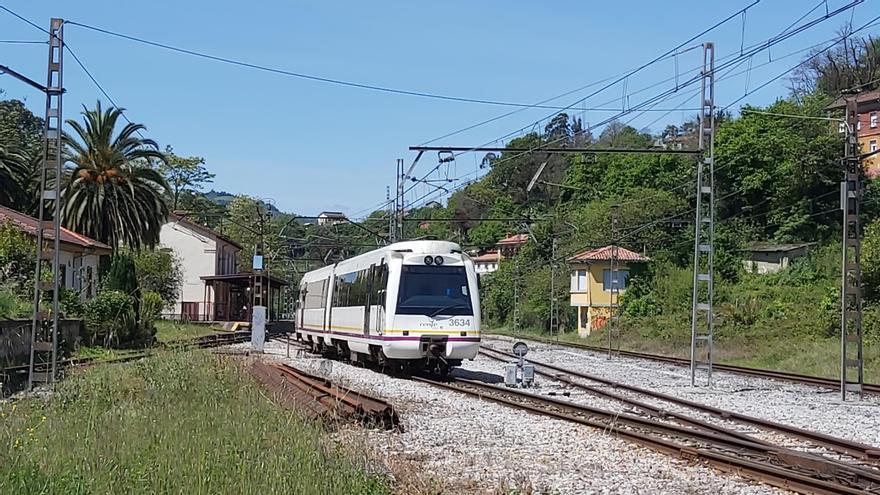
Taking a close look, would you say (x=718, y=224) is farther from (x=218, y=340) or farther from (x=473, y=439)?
(x=473, y=439)

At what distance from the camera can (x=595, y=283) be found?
59.7 meters

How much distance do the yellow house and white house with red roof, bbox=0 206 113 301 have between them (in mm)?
28233

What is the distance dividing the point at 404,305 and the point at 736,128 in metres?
50.8

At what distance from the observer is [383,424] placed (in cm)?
1352

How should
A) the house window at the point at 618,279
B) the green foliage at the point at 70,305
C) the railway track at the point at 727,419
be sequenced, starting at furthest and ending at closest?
1. the house window at the point at 618,279
2. the green foliage at the point at 70,305
3. the railway track at the point at 727,419

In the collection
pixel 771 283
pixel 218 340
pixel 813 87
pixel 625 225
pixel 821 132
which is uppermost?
pixel 813 87

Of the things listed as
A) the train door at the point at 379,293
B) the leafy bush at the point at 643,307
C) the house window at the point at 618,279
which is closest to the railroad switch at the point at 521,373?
the train door at the point at 379,293

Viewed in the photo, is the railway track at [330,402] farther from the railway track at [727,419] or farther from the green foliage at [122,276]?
the green foliage at [122,276]

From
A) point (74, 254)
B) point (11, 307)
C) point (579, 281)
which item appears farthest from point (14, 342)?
point (579, 281)

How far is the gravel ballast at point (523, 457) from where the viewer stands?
9820 mm

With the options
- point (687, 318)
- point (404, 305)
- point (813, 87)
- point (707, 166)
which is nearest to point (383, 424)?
point (404, 305)

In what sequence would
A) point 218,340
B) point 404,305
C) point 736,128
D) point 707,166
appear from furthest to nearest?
1. point 736,128
2. point 218,340
3. point 707,166
4. point 404,305

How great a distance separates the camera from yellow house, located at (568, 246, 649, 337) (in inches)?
2314

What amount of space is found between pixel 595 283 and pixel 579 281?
129cm
